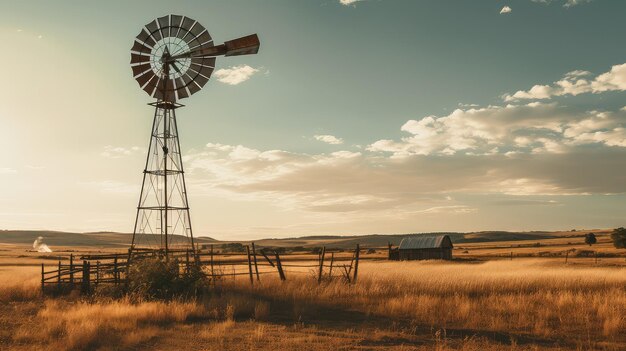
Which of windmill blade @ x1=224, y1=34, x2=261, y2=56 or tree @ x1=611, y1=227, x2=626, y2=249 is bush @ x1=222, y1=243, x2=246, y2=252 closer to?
tree @ x1=611, y1=227, x2=626, y2=249

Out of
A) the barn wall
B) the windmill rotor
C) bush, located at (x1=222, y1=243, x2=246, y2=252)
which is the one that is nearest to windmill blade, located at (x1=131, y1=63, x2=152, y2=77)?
the windmill rotor

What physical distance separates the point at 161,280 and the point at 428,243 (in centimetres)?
5383

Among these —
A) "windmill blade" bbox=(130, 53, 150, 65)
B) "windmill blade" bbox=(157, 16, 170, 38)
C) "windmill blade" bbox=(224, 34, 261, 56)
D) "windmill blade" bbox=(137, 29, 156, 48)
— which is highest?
"windmill blade" bbox=(157, 16, 170, 38)

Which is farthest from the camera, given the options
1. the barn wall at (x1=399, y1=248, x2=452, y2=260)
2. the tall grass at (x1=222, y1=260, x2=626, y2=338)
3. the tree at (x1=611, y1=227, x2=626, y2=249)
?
the tree at (x1=611, y1=227, x2=626, y2=249)

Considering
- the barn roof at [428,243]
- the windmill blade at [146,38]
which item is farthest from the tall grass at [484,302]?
the barn roof at [428,243]

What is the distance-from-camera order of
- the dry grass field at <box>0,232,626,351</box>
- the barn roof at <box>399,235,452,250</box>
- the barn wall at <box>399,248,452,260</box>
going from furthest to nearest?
the barn roof at <box>399,235,452,250</box> < the barn wall at <box>399,248,452,260</box> < the dry grass field at <box>0,232,626,351</box>

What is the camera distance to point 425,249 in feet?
231

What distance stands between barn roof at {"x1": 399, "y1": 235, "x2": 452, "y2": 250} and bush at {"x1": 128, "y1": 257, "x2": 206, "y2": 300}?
51459mm

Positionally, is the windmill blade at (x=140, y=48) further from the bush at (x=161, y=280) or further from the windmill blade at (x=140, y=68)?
the bush at (x=161, y=280)

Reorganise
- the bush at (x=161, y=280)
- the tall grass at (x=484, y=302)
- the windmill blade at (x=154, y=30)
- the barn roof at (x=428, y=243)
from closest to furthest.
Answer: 1. the tall grass at (x=484, y=302)
2. the bush at (x=161, y=280)
3. the windmill blade at (x=154, y=30)
4. the barn roof at (x=428, y=243)

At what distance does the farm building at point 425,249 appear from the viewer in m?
69.3

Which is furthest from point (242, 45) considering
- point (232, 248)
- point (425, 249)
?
point (232, 248)

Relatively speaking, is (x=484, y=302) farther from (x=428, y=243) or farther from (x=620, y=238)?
(x=620, y=238)

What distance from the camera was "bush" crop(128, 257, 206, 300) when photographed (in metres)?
21.7
